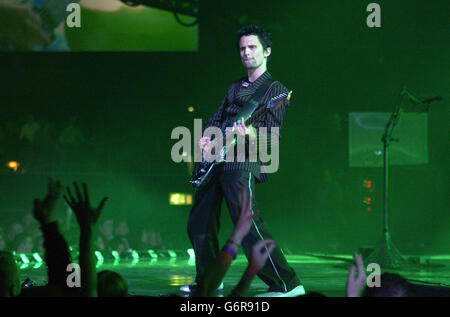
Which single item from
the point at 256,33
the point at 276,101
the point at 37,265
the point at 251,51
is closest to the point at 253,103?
the point at 276,101

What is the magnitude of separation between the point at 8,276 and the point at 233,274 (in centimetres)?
362

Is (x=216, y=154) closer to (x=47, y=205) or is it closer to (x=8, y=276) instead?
(x=47, y=205)

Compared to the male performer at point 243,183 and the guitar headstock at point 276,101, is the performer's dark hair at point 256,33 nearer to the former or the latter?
the male performer at point 243,183

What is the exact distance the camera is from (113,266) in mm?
7223

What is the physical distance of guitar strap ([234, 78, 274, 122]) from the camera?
4395mm

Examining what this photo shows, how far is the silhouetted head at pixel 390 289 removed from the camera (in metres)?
2.64

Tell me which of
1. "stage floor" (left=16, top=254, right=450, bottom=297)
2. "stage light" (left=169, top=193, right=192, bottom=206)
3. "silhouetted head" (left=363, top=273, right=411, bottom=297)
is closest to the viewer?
"silhouetted head" (left=363, top=273, right=411, bottom=297)

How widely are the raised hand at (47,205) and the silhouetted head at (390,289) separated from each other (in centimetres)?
143

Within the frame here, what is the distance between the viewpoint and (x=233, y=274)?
6172 millimetres

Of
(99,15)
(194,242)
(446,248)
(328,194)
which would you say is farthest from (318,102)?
(194,242)

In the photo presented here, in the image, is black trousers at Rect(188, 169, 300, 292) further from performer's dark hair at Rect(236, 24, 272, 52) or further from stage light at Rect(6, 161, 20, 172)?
stage light at Rect(6, 161, 20, 172)

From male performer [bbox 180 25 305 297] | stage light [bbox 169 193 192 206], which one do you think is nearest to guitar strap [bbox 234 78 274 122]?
male performer [bbox 180 25 305 297]

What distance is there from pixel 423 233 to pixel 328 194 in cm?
186

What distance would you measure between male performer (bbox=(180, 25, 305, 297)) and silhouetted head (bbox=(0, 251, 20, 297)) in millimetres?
1698
